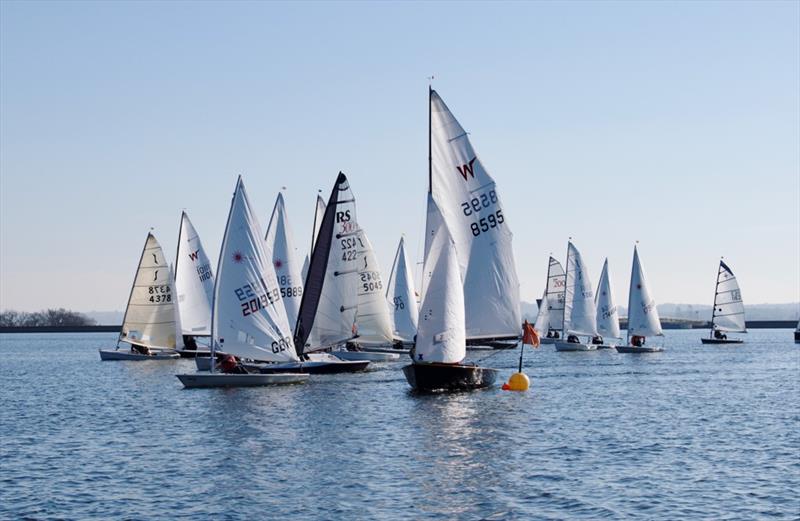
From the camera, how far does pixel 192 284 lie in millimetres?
88375

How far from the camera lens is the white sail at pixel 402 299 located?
93375 mm

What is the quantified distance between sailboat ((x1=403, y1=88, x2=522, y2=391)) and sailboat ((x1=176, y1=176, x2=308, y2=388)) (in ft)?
29.2

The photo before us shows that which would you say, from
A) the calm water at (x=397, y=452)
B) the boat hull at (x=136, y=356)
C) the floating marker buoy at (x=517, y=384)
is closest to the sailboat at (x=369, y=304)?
the calm water at (x=397, y=452)

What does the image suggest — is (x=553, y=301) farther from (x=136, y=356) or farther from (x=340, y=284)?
(x=340, y=284)

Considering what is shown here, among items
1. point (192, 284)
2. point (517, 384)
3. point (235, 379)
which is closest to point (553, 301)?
point (192, 284)

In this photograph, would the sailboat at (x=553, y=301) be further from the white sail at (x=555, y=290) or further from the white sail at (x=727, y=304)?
the white sail at (x=727, y=304)

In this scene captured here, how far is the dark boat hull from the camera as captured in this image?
5191 centimetres

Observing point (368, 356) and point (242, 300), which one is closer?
point (242, 300)

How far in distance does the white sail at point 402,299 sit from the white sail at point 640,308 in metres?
26.7

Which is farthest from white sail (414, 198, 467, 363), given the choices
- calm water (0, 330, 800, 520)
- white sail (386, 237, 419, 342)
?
white sail (386, 237, 419, 342)

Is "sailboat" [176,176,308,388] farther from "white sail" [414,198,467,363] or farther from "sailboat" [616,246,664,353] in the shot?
"sailboat" [616,246,664,353]

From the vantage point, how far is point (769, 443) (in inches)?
1489

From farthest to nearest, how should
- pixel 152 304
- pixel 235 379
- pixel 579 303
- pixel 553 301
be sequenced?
pixel 553 301, pixel 579 303, pixel 152 304, pixel 235 379

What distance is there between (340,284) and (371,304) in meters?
7.27
